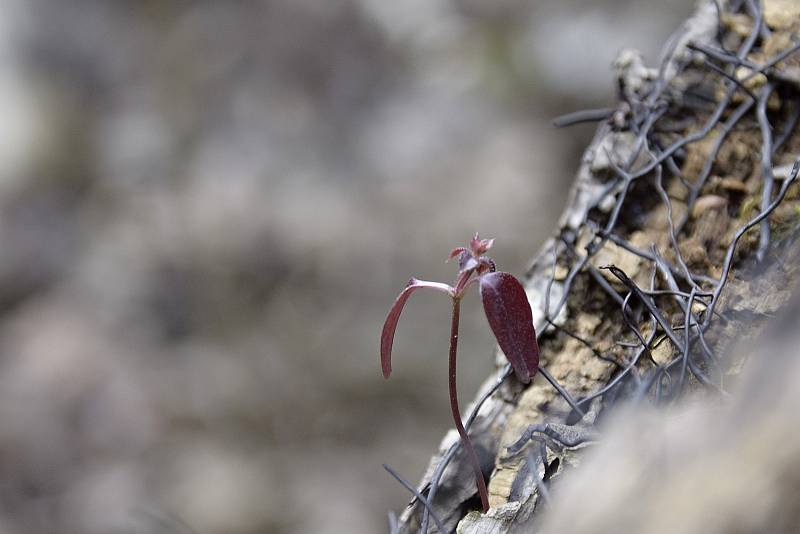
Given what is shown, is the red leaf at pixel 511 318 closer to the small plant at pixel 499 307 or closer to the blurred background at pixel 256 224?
the small plant at pixel 499 307

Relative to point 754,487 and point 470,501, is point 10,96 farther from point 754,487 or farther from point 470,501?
point 754,487

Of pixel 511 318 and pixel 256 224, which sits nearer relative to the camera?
pixel 511 318

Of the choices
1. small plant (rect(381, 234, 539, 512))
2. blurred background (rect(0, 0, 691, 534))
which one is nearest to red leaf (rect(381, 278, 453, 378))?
small plant (rect(381, 234, 539, 512))

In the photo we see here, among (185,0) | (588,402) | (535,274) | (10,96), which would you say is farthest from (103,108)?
(588,402)

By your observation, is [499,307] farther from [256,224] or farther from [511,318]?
[256,224]

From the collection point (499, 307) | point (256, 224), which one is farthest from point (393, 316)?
point (256, 224)

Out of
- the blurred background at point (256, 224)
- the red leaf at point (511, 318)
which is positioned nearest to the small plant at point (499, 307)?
the red leaf at point (511, 318)

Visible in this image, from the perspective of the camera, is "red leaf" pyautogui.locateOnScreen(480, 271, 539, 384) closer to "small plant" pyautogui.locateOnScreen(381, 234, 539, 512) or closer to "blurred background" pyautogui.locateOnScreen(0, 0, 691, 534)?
"small plant" pyautogui.locateOnScreen(381, 234, 539, 512)
